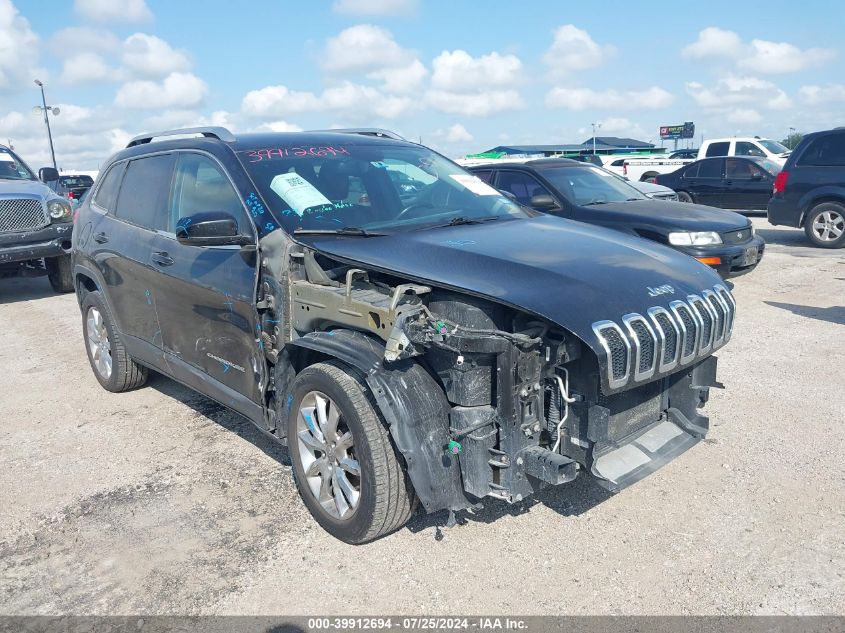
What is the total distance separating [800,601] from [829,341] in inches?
162

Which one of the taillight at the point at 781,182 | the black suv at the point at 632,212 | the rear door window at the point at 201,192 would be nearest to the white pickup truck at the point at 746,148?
the taillight at the point at 781,182

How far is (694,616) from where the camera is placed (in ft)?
9.06

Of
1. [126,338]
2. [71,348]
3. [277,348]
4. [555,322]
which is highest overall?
[555,322]

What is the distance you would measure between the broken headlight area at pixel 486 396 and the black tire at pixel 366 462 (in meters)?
0.13

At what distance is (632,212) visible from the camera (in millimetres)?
8141

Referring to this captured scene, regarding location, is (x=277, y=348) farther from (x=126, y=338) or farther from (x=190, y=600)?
(x=126, y=338)

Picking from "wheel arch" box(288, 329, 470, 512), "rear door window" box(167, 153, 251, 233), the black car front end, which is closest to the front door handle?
"rear door window" box(167, 153, 251, 233)

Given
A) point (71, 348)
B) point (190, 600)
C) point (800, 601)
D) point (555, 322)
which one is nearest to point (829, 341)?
point (800, 601)

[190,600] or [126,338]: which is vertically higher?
[126,338]

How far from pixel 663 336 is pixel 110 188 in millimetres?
4241

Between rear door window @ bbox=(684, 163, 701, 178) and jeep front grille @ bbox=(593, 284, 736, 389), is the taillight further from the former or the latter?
jeep front grille @ bbox=(593, 284, 736, 389)

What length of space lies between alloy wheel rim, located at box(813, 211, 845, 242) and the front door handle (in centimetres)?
1070

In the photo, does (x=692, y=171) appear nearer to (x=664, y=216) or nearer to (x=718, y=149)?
(x=718, y=149)

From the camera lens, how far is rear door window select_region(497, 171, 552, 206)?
8.90 m
